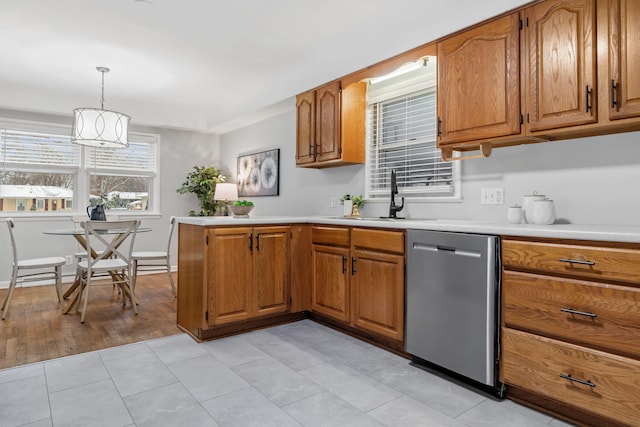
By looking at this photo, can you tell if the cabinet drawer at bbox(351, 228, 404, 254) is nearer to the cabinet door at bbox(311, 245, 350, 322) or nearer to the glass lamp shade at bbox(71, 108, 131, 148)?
the cabinet door at bbox(311, 245, 350, 322)

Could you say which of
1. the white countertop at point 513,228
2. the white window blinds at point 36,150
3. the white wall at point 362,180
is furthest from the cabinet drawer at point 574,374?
the white window blinds at point 36,150

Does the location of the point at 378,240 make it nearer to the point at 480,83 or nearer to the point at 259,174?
the point at 480,83

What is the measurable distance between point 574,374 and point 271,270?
2.18m

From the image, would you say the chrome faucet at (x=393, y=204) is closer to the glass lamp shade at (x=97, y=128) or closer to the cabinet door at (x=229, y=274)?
the cabinet door at (x=229, y=274)

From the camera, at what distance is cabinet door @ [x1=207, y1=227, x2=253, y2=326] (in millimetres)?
2926

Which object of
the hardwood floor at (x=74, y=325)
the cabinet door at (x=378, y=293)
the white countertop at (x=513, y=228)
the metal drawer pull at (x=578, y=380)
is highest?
the white countertop at (x=513, y=228)

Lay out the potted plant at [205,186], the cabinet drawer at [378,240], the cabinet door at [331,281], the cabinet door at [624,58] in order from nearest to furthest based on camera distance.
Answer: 1. the cabinet door at [624,58]
2. the cabinet drawer at [378,240]
3. the cabinet door at [331,281]
4. the potted plant at [205,186]

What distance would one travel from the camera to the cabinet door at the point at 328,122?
11.7 ft

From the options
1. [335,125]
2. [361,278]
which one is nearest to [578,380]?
[361,278]

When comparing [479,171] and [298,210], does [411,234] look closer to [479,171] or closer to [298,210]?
[479,171]

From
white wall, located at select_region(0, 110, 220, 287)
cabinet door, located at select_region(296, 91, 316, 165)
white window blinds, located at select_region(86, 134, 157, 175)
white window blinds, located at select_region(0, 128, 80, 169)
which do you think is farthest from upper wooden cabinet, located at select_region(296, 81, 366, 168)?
white window blinds, located at select_region(0, 128, 80, 169)

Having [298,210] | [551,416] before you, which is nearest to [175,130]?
[298,210]

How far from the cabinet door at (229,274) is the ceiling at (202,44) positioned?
5.59 ft

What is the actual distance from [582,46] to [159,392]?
9.46ft
